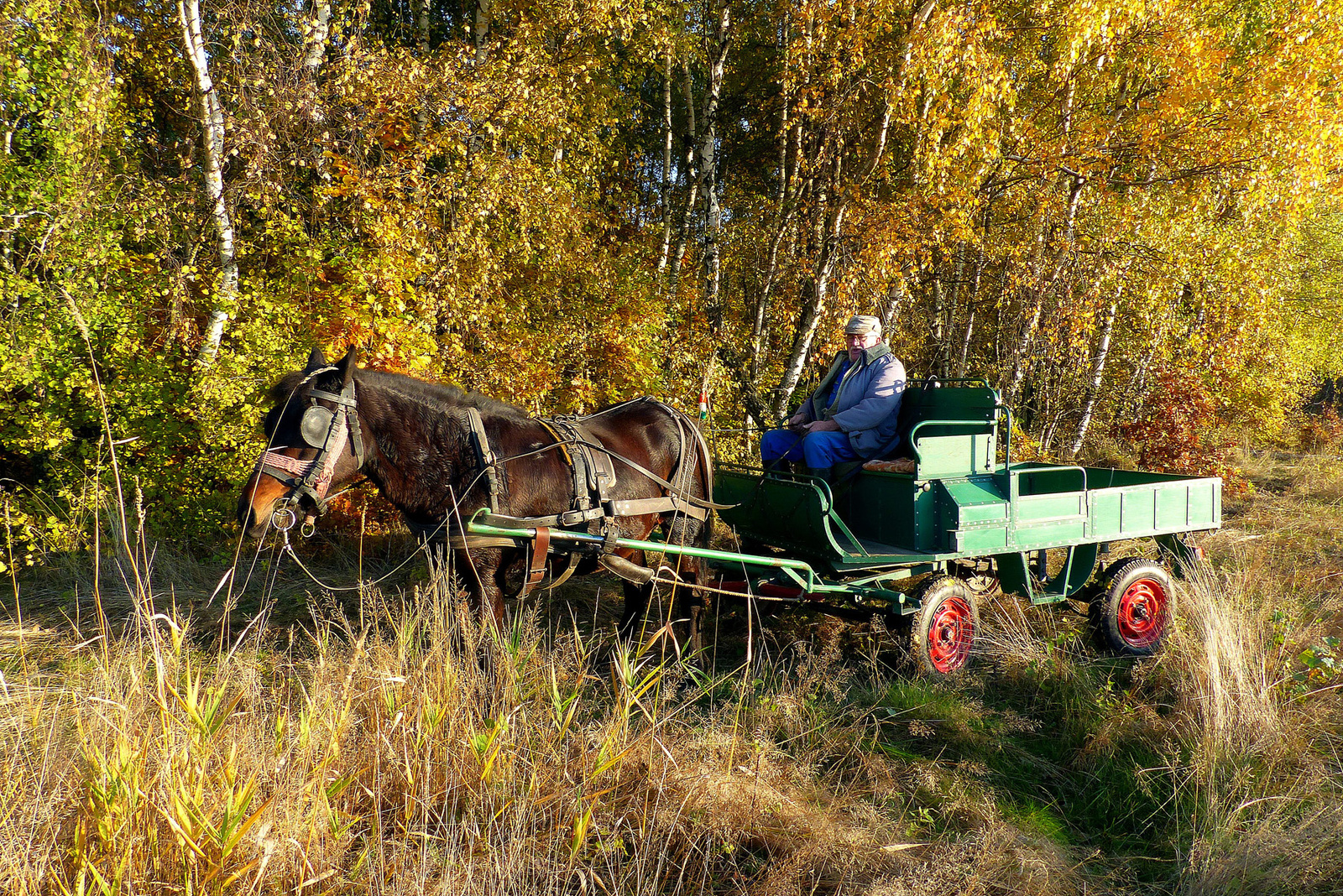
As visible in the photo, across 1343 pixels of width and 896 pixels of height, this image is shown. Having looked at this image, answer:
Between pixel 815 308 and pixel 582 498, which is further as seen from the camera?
pixel 815 308

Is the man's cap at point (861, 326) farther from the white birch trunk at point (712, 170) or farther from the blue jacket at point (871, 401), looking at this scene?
the white birch trunk at point (712, 170)

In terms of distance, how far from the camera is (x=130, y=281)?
627 cm

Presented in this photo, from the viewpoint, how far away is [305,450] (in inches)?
128

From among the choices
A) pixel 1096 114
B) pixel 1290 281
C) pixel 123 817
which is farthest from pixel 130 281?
pixel 1290 281

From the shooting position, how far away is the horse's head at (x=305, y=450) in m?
3.20

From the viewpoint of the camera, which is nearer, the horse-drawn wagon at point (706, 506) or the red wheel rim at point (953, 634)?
the horse-drawn wagon at point (706, 506)

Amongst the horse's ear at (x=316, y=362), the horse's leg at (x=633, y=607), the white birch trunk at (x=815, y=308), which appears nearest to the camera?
the horse's ear at (x=316, y=362)

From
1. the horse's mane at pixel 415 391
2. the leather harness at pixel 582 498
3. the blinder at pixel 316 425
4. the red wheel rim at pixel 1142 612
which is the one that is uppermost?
the horse's mane at pixel 415 391

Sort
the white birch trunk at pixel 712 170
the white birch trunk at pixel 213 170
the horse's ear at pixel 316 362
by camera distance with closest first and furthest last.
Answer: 1. the horse's ear at pixel 316 362
2. the white birch trunk at pixel 213 170
3. the white birch trunk at pixel 712 170

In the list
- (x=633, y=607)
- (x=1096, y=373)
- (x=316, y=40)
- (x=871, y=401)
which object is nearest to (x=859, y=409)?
(x=871, y=401)

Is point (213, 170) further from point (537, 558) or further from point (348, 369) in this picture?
point (537, 558)

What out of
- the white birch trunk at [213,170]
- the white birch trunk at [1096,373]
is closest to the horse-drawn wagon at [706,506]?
the white birch trunk at [213,170]

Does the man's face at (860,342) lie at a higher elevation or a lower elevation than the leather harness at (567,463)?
higher

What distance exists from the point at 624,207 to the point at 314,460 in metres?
10.2
